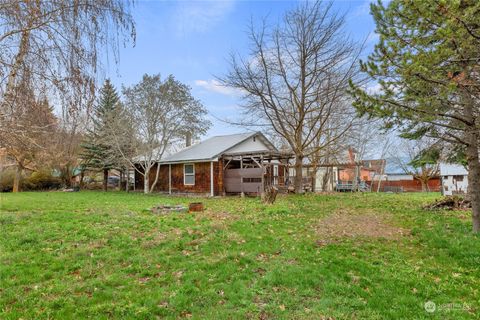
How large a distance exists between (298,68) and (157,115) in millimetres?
9408

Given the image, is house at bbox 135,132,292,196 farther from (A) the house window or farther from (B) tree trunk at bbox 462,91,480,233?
(B) tree trunk at bbox 462,91,480,233

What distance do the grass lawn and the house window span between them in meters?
11.2

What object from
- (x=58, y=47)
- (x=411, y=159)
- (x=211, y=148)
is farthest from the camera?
(x=411, y=159)

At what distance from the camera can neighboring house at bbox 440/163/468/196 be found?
22.1 meters

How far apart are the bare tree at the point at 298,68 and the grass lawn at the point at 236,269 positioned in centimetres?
881

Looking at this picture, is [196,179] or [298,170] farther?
[196,179]

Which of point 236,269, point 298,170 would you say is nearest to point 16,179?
point 298,170

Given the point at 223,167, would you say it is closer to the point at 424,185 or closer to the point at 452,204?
the point at 452,204

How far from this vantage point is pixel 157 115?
63.1 ft

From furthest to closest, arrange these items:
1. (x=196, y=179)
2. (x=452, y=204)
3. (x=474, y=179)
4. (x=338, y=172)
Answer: (x=338, y=172), (x=196, y=179), (x=452, y=204), (x=474, y=179)

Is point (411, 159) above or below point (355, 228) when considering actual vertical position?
above

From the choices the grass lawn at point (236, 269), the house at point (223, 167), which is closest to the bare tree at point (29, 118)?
the grass lawn at point (236, 269)

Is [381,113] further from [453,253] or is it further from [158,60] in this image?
[158,60]

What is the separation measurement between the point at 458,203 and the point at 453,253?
22.0 ft
